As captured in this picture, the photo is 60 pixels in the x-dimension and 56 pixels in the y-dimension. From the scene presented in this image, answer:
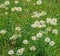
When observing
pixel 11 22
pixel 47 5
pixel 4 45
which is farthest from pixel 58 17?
pixel 4 45

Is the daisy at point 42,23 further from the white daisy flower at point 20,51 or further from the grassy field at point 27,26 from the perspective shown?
the white daisy flower at point 20,51

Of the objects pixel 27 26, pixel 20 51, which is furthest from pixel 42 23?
pixel 20 51

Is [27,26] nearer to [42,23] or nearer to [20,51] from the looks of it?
[42,23]

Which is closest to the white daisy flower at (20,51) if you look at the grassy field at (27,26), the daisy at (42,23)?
the grassy field at (27,26)

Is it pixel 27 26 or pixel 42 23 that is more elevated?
pixel 42 23

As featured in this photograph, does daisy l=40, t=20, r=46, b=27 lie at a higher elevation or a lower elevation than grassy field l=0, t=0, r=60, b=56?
higher

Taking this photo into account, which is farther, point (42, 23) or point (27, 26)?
point (27, 26)

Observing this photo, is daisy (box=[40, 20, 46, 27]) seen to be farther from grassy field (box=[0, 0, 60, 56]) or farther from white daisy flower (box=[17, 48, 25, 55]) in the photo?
white daisy flower (box=[17, 48, 25, 55])

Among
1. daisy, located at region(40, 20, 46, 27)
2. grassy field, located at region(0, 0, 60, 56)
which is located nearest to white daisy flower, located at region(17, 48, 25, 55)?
grassy field, located at region(0, 0, 60, 56)
